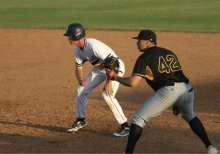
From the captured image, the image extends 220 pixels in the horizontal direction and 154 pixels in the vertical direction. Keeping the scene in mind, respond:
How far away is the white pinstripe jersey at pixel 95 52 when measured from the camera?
5.06 meters

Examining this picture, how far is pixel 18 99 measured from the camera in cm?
762

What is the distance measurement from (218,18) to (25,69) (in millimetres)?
16475

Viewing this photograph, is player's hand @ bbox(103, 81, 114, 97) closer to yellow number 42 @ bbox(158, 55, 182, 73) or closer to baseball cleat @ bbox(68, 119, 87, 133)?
baseball cleat @ bbox(68, 119, 87, 133)

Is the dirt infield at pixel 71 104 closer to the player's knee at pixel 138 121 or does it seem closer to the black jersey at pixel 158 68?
the player's knee at pixel 138 121

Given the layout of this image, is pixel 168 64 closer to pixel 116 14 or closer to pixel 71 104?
pixel 71 104

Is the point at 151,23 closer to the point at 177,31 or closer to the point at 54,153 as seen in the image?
the point at 177,31

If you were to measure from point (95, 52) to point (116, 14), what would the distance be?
2114cm

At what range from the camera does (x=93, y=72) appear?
545 centimetres

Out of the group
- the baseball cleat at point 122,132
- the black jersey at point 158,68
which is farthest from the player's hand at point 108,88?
the black jersey at point 158,68

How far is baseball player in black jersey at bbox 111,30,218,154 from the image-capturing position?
12.6ft

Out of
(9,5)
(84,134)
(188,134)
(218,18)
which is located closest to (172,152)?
(188,134)

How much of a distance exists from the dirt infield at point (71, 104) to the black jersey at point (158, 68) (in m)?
1.21

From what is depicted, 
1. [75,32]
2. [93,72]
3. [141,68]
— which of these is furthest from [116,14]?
[141,68]

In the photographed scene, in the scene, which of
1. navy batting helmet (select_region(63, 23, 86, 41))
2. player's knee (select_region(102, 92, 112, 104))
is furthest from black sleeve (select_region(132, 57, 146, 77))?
navy batting helmet (select_region(63, 23, 86, 41))
